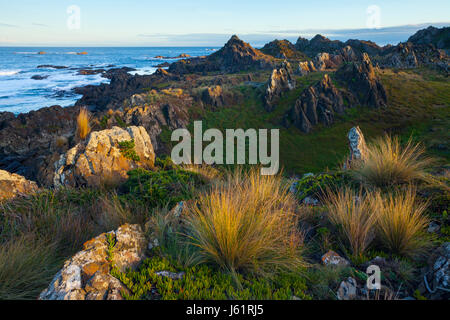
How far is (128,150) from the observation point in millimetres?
8297

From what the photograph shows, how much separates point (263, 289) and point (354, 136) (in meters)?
9.97

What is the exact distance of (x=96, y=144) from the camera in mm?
7875

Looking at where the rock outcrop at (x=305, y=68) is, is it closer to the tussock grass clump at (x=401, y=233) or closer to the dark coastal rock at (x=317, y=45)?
the dark coastal rock at (x=317, y=45)

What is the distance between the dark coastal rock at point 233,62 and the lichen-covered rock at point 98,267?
7305cm

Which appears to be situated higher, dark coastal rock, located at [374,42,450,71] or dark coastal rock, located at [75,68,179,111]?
dark coastal rock, located at [374,42,450,71]

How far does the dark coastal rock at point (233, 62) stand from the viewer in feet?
240

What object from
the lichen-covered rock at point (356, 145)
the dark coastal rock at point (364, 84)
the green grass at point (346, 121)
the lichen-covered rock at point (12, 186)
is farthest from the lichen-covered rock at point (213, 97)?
the lichen-covered rock at point (12, 186)

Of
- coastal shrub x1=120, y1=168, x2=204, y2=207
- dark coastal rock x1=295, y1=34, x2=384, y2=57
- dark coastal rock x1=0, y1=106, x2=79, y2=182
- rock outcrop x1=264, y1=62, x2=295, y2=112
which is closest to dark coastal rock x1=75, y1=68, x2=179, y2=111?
dark coastal rock x1=0, y1=106, x2=79, y2=182

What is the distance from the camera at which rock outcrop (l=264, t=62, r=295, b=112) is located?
38781 millimetres

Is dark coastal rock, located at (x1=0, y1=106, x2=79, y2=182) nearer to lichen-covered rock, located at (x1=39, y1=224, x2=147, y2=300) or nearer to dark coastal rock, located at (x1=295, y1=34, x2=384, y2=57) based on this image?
lichen-covered rock, located at (x1=39, y1=224, x2=147, y2=300)

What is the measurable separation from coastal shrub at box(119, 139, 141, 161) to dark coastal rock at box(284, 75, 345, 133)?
27.3 metres

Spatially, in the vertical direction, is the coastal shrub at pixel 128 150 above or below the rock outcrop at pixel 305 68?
below

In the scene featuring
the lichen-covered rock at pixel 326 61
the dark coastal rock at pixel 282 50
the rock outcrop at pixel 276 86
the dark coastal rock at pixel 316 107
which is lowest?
the dark coastal rock at pixel 316 107
